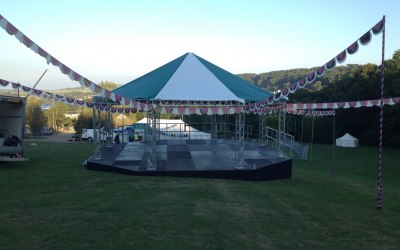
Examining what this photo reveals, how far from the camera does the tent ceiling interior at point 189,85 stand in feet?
45.2

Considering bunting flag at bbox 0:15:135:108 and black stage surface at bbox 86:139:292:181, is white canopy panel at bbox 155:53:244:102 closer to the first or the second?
black stage surface at bbox 86:139:292:181

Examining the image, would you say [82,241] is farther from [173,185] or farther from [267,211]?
[173,185]

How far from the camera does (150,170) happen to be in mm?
12445

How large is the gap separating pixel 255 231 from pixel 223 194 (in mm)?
3132

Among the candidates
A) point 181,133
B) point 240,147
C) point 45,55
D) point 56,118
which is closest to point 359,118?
point 181,133

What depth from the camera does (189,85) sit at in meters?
14.5

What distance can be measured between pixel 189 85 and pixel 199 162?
2871mm

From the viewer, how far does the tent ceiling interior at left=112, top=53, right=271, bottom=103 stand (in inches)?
543

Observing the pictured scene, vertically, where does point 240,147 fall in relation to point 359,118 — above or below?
below

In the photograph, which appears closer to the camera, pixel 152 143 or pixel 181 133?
pixel 152 143

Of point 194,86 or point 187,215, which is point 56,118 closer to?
point 194,86

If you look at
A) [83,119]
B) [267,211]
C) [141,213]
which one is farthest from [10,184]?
[83,119]

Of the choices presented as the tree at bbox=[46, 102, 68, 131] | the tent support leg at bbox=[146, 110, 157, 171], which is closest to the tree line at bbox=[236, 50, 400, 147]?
the tent support leg at bbox=[146, 110, 157, 171]

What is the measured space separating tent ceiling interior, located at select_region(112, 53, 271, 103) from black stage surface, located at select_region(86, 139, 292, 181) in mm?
2157
